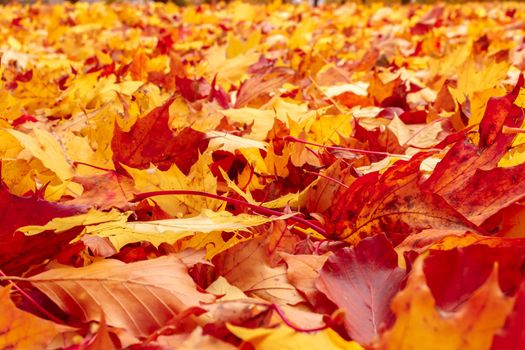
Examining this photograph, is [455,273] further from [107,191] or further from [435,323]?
[107,191]

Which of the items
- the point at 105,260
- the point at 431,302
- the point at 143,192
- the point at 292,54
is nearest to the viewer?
the point at 431,302

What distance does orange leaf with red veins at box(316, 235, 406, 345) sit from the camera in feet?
2.06

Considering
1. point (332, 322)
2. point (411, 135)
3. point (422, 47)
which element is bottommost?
point (422, 47)

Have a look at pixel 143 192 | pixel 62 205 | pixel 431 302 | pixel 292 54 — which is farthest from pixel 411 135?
pixel 292 54

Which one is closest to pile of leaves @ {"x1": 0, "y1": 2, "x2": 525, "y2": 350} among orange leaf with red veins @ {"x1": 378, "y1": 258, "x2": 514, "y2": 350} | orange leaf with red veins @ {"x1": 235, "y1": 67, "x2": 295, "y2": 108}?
orange leaf with red veins @ {"x1": 378, "y1": 258, "x2": 514, "y2": 350}

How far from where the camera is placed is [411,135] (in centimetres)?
118

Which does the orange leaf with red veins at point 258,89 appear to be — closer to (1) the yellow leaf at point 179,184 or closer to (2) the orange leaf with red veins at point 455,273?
(1) the yellow leaf at point 179,184

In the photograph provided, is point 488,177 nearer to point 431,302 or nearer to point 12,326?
point 431,302

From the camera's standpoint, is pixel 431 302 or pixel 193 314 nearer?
pixel 431 302

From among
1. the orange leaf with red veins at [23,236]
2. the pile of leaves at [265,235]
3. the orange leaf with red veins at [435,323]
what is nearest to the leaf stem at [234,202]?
the pile of leaves at [265,235]

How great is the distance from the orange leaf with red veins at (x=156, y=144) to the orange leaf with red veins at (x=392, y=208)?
24cm

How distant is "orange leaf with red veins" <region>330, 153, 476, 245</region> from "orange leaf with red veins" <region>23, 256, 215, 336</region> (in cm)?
24

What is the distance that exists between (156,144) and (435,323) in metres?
0.62

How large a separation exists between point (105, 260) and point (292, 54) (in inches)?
87.7
